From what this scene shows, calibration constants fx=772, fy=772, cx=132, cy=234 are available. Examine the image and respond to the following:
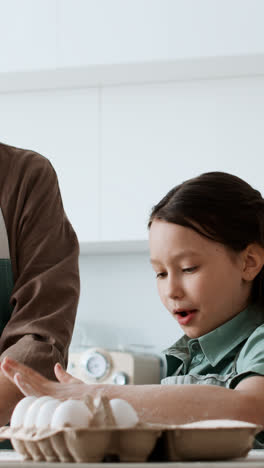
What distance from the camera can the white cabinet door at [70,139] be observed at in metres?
2.90

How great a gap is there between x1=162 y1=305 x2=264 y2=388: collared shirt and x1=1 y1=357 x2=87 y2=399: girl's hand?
0.29m

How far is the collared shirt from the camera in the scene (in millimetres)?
947

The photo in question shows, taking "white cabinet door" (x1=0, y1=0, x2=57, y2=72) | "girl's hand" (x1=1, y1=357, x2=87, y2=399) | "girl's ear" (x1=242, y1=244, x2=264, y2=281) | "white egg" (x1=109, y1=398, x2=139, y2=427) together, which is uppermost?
"white cabinet door" (x1=0, y1=0, x2=57, y2=72)

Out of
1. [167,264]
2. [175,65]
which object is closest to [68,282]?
[167,264]

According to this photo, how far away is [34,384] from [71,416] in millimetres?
199

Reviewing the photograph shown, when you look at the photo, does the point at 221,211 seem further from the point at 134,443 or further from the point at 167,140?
the point at 167,140

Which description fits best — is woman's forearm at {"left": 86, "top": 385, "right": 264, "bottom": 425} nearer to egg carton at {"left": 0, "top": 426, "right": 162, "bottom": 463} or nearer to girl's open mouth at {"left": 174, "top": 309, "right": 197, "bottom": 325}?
egg carton at {"left": 0, "top": 426, "right": 162, "bottom": 463}

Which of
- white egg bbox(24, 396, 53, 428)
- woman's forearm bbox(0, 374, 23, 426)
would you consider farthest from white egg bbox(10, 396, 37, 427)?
woman's forearm bbox(0, 374, 23, 426)

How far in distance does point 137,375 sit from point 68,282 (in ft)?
5.96

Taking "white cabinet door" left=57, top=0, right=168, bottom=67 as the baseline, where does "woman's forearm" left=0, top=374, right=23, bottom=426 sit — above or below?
below

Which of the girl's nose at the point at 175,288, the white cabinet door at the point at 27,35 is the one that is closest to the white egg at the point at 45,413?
the girl's nose at the point at 175,288

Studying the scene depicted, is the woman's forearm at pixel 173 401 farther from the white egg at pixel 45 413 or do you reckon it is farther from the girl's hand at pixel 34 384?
the white egg at pixel 45 413

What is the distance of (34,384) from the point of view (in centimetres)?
65

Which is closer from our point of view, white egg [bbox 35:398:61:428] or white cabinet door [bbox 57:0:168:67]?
white egg [bbox 35:398:61:428]
